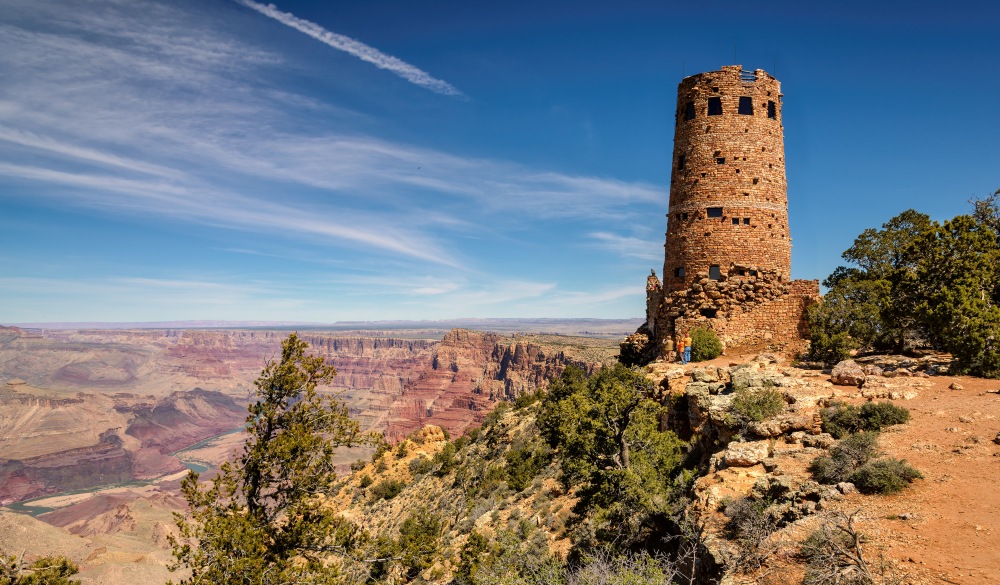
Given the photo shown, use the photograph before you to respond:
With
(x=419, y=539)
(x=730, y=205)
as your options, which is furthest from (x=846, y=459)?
(x=730, y=205)

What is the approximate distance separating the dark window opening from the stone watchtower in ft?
0.16

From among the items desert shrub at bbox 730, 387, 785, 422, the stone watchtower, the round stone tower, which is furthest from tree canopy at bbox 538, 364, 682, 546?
the round stone tower

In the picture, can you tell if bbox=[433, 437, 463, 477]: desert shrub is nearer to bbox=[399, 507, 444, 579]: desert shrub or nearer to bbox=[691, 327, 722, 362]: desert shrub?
bbox=[399, 507, 444, 579]: desert shrub

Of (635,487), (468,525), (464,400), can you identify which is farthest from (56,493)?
(635,487)

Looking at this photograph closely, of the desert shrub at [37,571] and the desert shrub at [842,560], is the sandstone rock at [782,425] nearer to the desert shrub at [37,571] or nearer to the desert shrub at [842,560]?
the desert shrub at [842,560]

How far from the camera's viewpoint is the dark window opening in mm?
25297

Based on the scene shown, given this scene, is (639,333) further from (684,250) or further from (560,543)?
(560,543)

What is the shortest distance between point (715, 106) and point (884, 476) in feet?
65.2

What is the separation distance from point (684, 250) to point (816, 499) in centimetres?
1658

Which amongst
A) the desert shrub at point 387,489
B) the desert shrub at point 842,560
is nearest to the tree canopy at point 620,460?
the desert shrub at point 842,560

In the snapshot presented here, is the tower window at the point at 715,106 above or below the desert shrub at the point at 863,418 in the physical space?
above

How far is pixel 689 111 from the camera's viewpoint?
83.4 ft

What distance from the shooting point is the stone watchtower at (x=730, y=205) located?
926 inches

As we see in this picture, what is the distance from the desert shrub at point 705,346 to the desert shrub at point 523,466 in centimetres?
877
